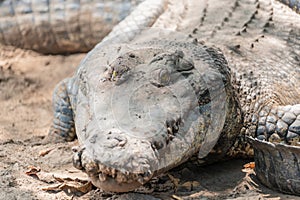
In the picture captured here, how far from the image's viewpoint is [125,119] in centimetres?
271

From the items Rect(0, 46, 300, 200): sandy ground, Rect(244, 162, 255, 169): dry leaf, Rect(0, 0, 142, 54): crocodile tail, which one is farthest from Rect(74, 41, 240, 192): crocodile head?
Rect(0, 0, 142, 54): crocodile tail

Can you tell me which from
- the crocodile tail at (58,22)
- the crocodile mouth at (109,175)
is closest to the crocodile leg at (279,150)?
the crocodile mouth at (109,175)

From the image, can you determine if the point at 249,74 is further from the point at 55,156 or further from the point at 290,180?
the point at 55,156

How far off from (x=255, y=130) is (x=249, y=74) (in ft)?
1.35

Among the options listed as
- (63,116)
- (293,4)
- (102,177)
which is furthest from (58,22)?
(102,177)

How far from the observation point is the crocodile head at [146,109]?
256cm

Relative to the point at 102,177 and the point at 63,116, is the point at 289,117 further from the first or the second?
the point at 63,116

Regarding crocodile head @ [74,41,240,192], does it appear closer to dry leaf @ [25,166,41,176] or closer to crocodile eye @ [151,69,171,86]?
crocodile eye @ [151,69,171,86]

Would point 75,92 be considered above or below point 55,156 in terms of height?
above

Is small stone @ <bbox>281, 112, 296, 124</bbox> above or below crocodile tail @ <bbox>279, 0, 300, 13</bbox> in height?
below

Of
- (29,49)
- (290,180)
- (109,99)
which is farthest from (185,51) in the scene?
(29,49)

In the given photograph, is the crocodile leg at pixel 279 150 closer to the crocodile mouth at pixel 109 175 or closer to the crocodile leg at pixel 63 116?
the crocodile mouth at pixel 109 175

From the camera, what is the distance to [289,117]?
344 centimetres

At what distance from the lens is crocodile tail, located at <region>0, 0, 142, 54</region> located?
567cm
